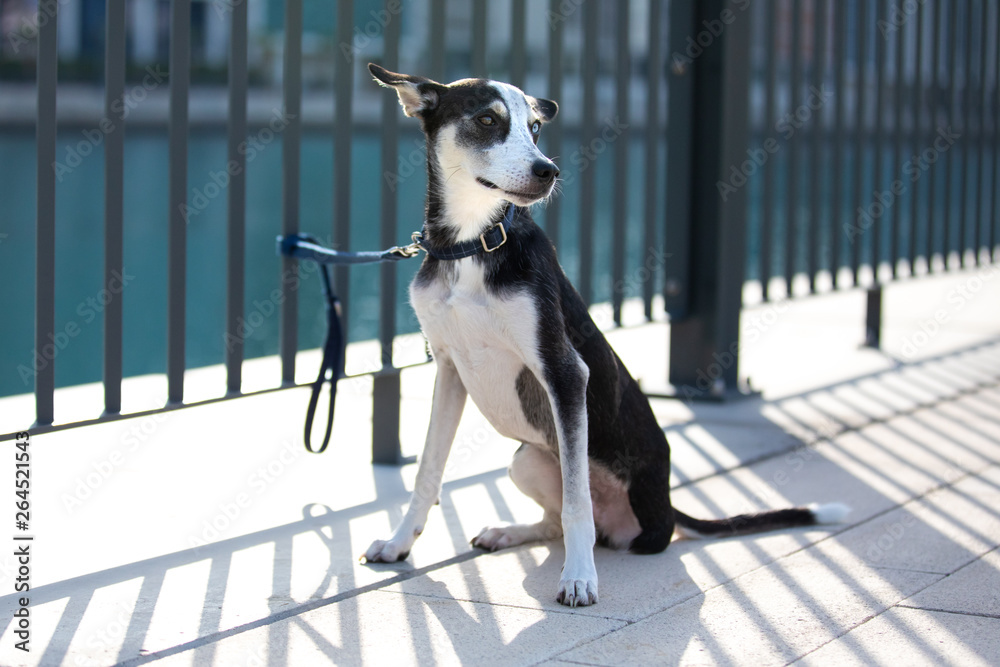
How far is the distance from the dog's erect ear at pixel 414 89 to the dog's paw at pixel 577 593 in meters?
1.38

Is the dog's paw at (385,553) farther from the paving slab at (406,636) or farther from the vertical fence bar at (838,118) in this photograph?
the vertical fence bar at (838,118)

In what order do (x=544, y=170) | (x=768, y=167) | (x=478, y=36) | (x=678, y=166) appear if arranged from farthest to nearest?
1. (x=768, y=167)
2. (x=678, y=166)
3. (x=478, y=36)
4. (x=544, y=170)

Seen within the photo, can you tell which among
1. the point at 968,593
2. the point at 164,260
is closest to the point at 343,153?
the point at 968,593

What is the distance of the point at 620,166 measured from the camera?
5551mm

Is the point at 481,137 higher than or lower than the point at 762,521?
higher

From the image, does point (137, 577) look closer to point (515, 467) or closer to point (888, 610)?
point (515, 467)

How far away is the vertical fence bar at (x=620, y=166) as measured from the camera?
18.1ft

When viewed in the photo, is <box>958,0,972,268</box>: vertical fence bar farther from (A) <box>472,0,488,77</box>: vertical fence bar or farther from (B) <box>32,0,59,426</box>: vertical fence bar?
(B) <box>32,0,59,426</box>: vertical fence bar

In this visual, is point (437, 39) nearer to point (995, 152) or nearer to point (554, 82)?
point (554, 82)

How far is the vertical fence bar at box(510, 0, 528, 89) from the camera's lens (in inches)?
199

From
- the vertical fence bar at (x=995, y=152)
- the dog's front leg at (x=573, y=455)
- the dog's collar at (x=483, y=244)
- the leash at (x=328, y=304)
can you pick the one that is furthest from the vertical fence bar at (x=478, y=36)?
the vertical fence bar at (x=995, y=152)

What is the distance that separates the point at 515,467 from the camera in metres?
3.54

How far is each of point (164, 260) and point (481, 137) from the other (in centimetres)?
1017

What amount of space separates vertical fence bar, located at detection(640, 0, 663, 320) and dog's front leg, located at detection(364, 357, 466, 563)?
235 cm
